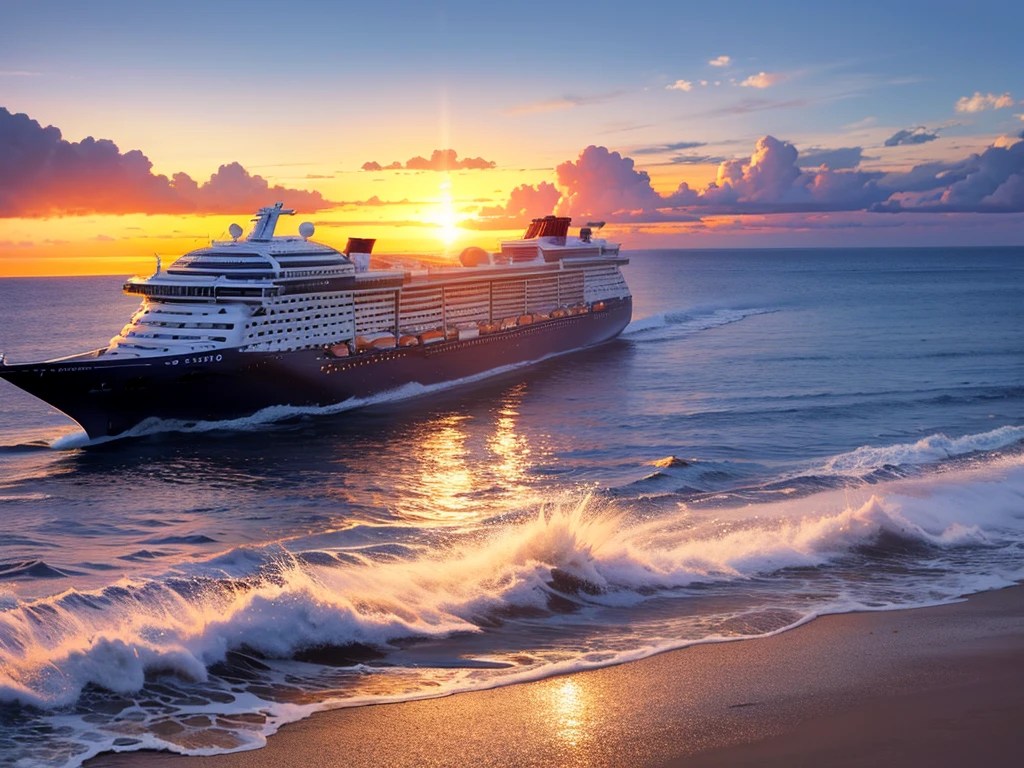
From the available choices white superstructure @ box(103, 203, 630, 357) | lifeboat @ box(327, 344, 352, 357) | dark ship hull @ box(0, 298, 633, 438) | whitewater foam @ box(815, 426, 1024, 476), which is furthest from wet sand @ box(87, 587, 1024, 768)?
lifeboat @ box(327, 344, 352, 357)

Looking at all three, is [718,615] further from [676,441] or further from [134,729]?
[676,441]

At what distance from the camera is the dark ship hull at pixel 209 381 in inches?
1340

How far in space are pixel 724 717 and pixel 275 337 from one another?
3228cm

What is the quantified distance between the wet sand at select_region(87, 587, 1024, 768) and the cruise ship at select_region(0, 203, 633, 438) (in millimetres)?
27498

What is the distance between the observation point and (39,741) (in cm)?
999

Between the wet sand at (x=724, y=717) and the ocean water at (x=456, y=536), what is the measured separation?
510 mm

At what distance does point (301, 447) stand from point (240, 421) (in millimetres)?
5507

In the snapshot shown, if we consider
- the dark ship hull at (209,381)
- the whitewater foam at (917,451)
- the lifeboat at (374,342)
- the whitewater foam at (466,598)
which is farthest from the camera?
the lifeboat at (374,342)

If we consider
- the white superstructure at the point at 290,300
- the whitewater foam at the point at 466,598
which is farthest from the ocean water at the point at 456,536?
the white superstructure at the point at 290,300

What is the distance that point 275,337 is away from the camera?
39.8 meters

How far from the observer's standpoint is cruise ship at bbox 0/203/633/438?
115 ft

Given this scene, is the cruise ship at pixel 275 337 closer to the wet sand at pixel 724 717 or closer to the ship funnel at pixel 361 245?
the ship funnel at pixel 361 245

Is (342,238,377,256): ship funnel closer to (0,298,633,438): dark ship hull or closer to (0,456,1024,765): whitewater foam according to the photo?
(0,298,633,438): dark ship hull

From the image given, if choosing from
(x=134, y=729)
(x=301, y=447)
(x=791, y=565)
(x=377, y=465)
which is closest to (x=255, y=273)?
(x=301, y=447)
